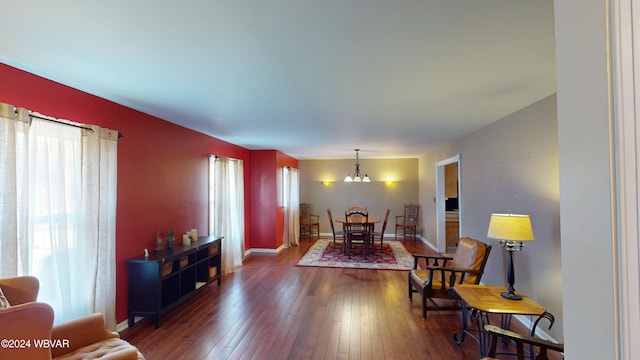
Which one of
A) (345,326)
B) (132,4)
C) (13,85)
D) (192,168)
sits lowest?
(345,326)

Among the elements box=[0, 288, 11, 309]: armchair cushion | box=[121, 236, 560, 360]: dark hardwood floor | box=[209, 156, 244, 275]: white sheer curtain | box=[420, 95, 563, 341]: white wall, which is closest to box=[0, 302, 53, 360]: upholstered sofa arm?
box=[0, 288, 11, 309]: armchair cushion

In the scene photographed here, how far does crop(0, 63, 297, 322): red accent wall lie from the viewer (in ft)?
7.32

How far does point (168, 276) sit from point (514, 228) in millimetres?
3691

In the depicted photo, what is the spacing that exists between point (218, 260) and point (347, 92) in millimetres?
3360

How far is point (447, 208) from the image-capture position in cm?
Result: 731

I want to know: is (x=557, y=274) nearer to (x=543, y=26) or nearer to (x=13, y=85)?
(x=543, y=26)

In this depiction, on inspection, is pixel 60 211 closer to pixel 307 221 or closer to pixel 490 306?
pixel 490 306

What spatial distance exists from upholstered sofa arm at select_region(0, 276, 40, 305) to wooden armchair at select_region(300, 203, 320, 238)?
6.65m

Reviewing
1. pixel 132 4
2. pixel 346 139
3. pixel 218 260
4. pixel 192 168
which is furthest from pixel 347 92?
Result: pixel 218 260

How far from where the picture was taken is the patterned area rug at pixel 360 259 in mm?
5336

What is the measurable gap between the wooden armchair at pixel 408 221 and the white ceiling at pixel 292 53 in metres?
5.18

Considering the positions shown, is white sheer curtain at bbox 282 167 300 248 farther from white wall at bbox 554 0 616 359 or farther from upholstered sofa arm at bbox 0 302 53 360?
white wall at bbox 554 0 616 359

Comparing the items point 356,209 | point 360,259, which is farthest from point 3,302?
point 356,209

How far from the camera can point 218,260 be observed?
435 cm
